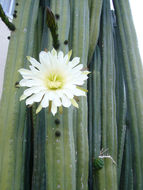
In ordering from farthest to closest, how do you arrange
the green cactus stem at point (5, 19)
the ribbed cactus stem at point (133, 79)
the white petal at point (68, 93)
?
the ribbed cactus stem at point (133, 79) < the green cactus stem at point (5, 19) < the white petal at point (68, 93)

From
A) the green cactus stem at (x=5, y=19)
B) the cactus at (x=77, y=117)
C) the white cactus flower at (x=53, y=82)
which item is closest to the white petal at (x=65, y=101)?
the white cactus flower at (x=53, y=82)

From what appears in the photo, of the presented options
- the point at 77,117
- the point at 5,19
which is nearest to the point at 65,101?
the point at 77,117

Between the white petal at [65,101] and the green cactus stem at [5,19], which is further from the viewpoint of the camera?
the green cactus stem at [5,19]

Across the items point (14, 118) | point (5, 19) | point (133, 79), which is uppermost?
point (5, 19)

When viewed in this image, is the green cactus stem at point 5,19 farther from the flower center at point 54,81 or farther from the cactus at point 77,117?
the flower center at point 54,81

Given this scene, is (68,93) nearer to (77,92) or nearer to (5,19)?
(77,92)

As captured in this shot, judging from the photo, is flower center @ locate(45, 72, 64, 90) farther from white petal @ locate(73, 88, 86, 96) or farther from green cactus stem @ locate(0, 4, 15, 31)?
green cactus stem @ locate(0, 4, 15, 31)

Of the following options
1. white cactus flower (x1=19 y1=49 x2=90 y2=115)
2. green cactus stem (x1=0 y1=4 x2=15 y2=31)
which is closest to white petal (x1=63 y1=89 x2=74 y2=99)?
white cactus flower (x1=19 y1=49 x2=90 y2=115)
